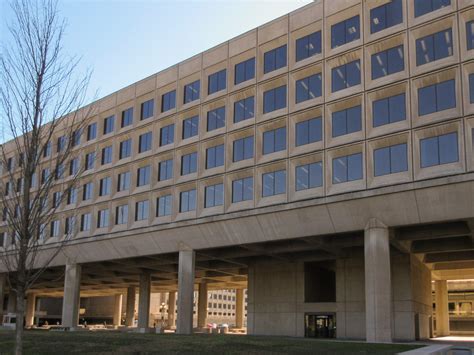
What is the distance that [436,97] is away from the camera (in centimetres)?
3309

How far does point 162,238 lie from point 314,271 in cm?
1418

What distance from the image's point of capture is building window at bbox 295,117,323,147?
38.1 meters

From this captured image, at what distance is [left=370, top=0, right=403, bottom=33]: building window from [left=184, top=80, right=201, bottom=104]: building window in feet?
54.2

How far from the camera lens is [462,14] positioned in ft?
107

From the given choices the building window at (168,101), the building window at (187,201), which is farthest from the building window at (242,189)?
the building window at (168,101)

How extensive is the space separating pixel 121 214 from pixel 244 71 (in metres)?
18.2

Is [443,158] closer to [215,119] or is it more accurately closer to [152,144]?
[215,119]

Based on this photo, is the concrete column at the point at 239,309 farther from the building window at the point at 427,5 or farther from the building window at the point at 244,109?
the building window at the point at 427,5

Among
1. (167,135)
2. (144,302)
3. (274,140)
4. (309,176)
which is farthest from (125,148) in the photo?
(309,176)

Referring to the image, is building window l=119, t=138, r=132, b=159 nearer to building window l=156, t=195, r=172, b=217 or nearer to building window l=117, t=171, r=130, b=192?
building window l=117, t=171, r=130, b=192

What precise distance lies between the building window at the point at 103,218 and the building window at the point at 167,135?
9.39 metres

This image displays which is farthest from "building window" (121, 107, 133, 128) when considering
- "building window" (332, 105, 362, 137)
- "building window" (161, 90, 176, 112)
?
"building window" (332, 105, 362, 137)

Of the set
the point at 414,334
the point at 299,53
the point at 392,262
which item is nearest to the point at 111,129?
the point at 299,53

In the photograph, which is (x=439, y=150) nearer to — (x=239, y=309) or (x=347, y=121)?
(x=347, y=121)
